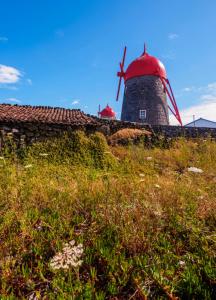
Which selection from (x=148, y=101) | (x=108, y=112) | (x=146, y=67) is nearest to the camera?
(x=148, y=101)

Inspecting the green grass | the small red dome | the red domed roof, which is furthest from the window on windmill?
the green grass

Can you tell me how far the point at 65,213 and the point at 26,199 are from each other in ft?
3.06

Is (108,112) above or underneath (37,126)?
above

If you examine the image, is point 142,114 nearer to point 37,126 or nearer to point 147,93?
point 147,93

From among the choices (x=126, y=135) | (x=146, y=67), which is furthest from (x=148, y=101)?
(x=126, y=135)

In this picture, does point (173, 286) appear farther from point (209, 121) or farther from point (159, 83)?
point (209, 121)

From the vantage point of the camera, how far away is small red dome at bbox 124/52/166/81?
22188 millimetres

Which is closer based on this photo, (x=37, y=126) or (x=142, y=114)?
(x=37, y=126)

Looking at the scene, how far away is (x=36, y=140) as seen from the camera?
1175cm

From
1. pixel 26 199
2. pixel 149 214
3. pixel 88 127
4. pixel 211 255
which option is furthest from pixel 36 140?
pixel 211 255

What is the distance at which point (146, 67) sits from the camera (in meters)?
22.3

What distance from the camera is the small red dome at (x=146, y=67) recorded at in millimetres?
22188

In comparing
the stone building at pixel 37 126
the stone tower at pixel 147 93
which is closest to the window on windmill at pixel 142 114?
the stone tower at pixel 147 93

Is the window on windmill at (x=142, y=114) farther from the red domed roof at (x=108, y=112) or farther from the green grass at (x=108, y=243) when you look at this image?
the green grass at (x=108, y=243)
